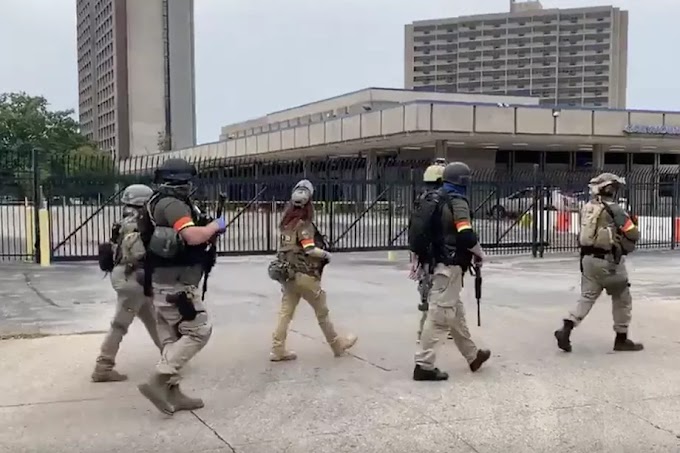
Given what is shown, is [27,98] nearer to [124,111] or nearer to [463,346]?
[124,111]

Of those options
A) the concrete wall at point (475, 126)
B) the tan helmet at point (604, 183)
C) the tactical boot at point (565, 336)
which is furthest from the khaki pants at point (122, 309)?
the concrete wall at point (475, 126)

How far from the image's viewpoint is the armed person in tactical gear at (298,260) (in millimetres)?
6344

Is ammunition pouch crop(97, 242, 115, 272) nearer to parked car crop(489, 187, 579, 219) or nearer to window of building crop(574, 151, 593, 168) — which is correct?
parked car crop(489, 187, 579, 219)

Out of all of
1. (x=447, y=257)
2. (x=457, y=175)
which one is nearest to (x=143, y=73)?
(x=457, y=175)

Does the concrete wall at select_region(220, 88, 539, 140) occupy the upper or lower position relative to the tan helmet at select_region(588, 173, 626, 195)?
upper

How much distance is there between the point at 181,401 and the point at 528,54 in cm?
12856

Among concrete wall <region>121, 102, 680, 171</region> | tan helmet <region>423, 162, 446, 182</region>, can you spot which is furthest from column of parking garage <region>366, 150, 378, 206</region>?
concrete wall <region>121, 102, 680, 171</region>

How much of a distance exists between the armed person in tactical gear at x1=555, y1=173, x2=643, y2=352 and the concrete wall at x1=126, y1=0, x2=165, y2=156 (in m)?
126

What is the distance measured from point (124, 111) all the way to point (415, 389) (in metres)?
131

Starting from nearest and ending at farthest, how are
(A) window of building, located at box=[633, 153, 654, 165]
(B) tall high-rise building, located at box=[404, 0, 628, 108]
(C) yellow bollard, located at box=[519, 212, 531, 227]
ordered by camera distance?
(C) yellow bollard, located at box=[519, 212, 531, 227] < (A) window of building, located at box=[633, 153, 654, 165] < (B) tall high-rise building, located at box=[404, 0, 628, 108]

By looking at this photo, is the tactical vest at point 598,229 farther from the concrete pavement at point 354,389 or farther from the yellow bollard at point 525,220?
the yellow bollard at point 525,220

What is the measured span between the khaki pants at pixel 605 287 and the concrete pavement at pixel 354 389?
382 mm

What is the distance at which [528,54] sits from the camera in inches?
4924

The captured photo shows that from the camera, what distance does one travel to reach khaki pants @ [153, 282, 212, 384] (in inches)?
191
